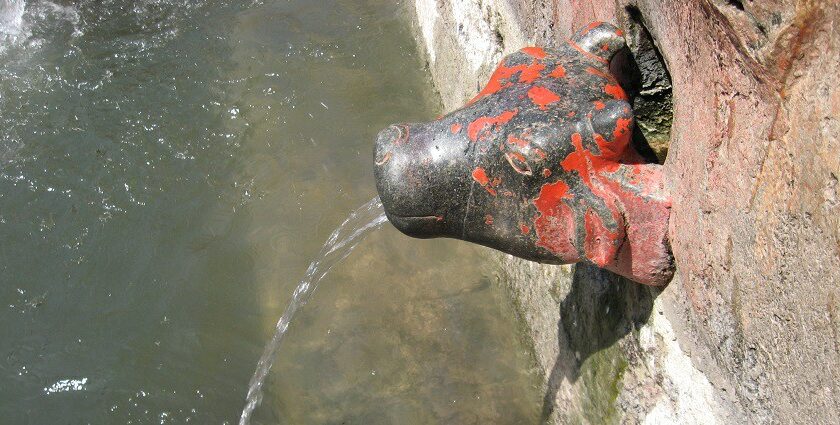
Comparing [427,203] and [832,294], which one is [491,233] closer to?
[427,203]

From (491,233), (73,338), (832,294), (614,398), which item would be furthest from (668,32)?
(73,338)

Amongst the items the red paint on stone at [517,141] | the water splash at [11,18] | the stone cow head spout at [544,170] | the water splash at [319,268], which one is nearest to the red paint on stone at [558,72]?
Answer: the stone cow head spout at [544,170]

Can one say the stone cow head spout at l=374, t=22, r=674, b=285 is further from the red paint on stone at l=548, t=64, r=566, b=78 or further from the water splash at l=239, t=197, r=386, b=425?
the water splash at l=239, t=197, r=386, b=425

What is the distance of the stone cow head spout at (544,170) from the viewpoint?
1.44 metres

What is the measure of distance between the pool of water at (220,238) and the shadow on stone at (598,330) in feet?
1.36

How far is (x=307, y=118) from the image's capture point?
3762 mm

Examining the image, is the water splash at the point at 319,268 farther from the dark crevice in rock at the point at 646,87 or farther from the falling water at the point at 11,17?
the falling water at the point at 11,17

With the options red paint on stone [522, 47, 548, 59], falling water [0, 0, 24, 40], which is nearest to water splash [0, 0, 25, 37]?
falling water [0, 0, 24, 40]

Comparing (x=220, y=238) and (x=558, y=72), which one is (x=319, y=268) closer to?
(x=220, y=238)

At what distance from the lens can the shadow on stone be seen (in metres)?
1.81

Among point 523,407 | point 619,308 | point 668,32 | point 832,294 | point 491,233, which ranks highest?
point 668,32

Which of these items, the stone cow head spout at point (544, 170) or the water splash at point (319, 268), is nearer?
the stone cow head spout at point (544, 170)

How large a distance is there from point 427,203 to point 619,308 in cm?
60

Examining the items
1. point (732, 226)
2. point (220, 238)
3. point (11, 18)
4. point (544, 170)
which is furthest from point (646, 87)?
point (11, 18)
